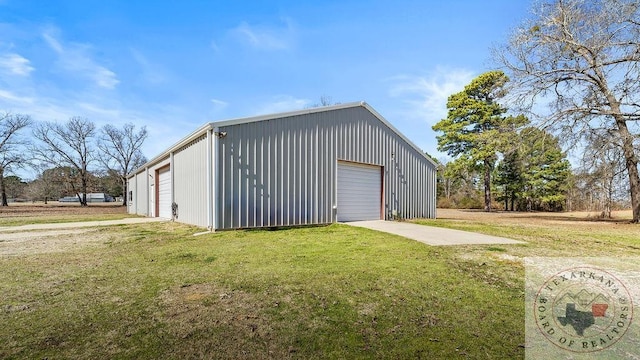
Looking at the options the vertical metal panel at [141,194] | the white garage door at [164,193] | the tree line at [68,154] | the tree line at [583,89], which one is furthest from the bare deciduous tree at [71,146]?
the tree line at [583,89]

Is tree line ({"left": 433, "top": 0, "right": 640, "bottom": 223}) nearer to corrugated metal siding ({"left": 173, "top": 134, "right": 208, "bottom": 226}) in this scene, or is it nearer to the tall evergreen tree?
the tall evergreen tree

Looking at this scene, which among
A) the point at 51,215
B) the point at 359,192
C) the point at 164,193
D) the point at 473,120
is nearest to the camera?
the point at 359,192

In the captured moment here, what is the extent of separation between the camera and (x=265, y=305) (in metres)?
2.91

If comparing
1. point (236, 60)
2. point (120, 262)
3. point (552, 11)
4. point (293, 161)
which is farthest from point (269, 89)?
point (552, 11)

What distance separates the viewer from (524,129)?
13867 millimetres

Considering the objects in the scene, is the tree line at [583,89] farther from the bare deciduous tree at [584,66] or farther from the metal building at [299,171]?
the metal building at [299,171]

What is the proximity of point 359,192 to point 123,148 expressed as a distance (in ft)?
128

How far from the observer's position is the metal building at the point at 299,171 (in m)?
8.15

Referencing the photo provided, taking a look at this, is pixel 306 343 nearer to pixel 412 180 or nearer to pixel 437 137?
pixel 412 180

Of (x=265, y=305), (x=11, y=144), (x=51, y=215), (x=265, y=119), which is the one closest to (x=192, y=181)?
(x=265, y=119)

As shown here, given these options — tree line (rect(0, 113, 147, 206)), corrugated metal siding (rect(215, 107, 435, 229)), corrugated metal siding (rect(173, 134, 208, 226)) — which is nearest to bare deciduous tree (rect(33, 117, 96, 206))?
tree line (rect(0, 113, 147, 206))

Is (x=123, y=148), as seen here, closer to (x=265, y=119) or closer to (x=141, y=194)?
(x=141, y=194)

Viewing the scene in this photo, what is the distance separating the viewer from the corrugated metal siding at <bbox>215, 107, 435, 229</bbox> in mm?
8164

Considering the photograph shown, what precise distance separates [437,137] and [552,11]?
47.7 ft
